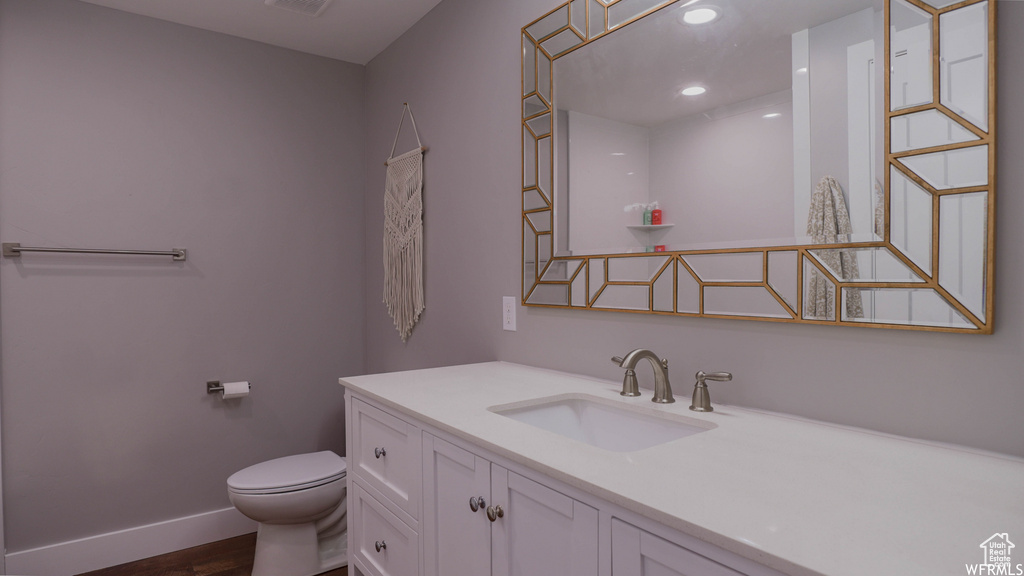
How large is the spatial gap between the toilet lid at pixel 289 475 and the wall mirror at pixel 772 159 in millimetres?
1231

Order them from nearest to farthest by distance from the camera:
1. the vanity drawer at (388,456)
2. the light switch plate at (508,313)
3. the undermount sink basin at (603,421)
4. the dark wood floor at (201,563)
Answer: the undermount sink basin at (603,421), the vanity drawer at (388,456), the light switch plate at (508,313), the dark wood floor at (201,563)

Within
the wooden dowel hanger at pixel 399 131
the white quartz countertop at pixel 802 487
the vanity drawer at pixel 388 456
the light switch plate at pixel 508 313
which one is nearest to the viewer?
the white quartz countertop at pixel 802 487

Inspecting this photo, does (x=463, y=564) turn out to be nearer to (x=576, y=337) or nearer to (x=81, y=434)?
(x=576, y=337)

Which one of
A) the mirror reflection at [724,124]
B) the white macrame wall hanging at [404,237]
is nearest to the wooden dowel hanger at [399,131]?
the white macrame wall hanging at [404,237]

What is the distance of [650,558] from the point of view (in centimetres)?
74

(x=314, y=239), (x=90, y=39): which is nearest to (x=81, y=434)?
(x=314, y=239)

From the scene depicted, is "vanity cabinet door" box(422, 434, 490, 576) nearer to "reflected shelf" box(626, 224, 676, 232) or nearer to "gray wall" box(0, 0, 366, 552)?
"reflected shelf" box(626, 224, 676, 232)

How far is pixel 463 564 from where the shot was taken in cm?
113

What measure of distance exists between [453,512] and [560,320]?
76 centimetres

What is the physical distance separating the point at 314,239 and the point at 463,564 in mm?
2154

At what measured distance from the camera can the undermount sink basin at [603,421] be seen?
1.20 m

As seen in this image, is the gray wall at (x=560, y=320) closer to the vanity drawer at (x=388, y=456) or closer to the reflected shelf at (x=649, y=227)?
the reflected shelf at (x=649, y=227)

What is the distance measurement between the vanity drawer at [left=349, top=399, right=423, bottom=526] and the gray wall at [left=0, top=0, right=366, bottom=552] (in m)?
1.33

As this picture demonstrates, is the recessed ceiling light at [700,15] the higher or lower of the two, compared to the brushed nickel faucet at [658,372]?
higher
